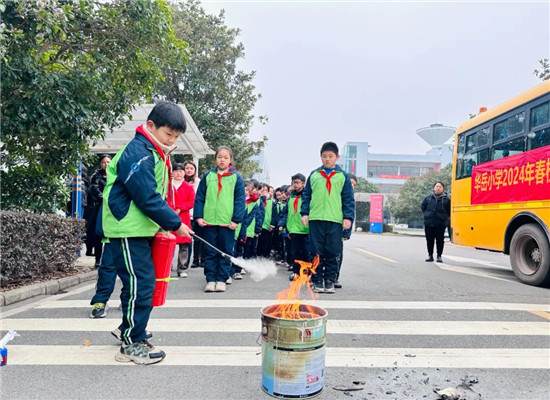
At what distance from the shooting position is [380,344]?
12.0ft

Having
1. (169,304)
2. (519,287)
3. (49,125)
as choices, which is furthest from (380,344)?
(49,125)

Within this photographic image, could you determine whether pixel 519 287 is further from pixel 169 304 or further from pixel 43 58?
pixel 43 58

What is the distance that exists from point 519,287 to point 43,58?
28.0 feet

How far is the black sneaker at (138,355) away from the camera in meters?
3.07

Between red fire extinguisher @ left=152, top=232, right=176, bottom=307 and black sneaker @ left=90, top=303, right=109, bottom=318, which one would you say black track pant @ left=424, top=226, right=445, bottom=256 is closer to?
black sneaker @ left=90, top=303, right=109, bottom=318

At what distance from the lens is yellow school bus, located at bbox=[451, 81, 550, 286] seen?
690 cm

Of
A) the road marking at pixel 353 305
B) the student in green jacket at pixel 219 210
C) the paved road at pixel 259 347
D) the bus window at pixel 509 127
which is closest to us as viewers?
the paved road at pixel 259 347

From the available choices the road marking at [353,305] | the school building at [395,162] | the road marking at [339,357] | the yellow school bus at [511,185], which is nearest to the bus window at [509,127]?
the yellow school bus at [511,185]

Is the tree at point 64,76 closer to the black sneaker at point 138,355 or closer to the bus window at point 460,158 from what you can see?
the black sneaker at point 138,355

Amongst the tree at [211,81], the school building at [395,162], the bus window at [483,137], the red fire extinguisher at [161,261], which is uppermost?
the school building at [395,162]

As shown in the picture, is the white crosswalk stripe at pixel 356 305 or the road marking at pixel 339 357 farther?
the white crosswalk stripe at pixel 356 305

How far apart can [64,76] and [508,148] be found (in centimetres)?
779

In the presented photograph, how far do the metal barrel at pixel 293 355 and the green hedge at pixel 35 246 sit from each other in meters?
4.31

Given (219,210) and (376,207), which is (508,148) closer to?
(219,210)
